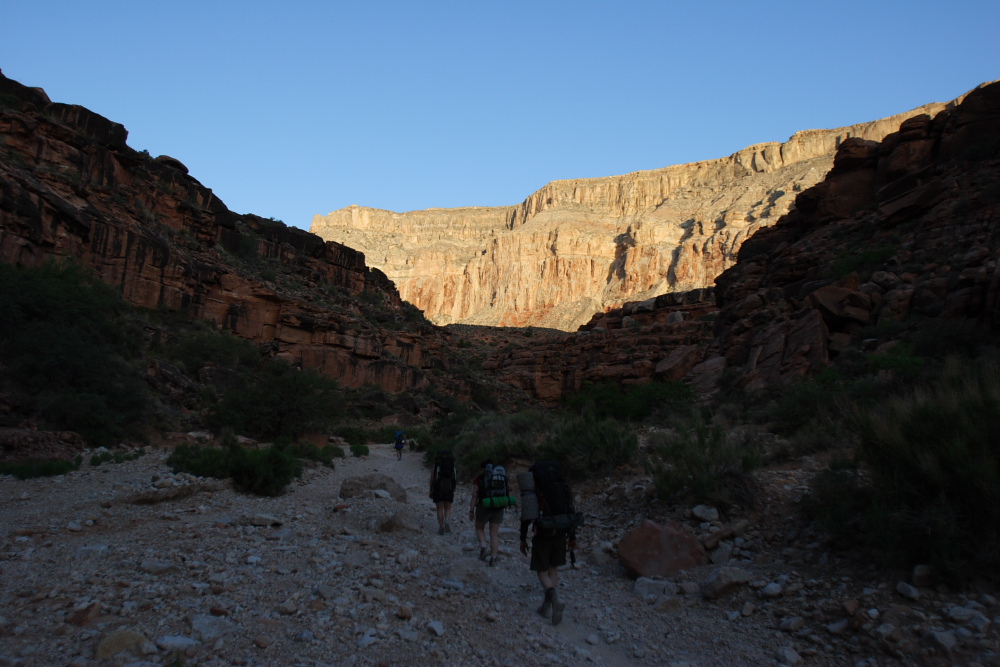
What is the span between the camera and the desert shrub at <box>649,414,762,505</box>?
20.5ft

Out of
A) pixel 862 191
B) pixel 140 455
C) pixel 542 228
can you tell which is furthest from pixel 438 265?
pixel 140 455

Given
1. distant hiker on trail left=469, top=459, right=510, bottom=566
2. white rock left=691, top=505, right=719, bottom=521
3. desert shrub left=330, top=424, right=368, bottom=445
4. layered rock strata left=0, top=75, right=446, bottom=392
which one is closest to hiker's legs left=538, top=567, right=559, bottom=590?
distant hiker on trail left=469, top=459, right=510, bottom=566

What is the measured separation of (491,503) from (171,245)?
28267 mm

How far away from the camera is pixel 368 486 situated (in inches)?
378

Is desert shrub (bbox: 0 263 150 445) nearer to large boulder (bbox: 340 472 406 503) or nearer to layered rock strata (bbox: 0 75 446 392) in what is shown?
large boulder (bbox: 340 472 406 503)

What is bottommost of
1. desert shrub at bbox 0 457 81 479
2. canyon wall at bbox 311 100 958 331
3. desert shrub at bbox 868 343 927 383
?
desert shrub at bbox 0 457 81 479

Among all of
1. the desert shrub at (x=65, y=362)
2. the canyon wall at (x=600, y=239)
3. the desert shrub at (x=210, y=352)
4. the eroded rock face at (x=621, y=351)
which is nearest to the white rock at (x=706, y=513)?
the desert shrub at (x=65, y=362)

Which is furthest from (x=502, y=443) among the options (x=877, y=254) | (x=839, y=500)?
(x=877, y=254)

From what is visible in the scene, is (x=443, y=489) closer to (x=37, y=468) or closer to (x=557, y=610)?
(x=557, y=610)

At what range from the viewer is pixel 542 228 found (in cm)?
11625

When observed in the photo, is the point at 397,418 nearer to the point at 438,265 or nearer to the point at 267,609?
the point at 267,609

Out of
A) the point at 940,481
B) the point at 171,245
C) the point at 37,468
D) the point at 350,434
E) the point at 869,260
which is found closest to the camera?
the point at 940,481

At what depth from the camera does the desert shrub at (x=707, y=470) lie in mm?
6234

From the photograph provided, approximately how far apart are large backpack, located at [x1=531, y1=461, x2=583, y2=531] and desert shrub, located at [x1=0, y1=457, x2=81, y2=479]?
7.28m
